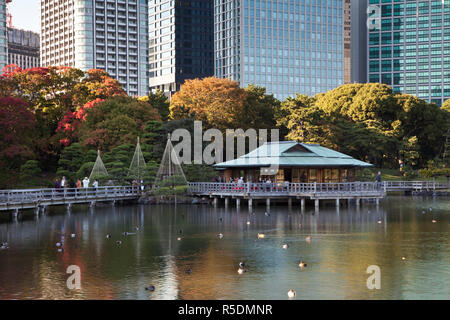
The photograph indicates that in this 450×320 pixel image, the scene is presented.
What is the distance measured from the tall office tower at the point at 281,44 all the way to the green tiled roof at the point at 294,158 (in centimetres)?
10511

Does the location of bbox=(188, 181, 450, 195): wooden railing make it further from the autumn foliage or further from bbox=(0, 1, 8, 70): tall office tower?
bbox=(0, 1, 8, 70): tall office tower

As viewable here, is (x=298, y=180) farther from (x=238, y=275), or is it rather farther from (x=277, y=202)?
(x=238, y=275)

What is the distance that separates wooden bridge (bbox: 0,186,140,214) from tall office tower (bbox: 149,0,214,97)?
116m

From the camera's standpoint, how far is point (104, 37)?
17725 centimetres

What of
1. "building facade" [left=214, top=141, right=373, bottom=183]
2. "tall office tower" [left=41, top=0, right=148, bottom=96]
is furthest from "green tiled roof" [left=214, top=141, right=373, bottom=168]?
"tall office tower" [left=41, top=0, right=148, bottom=96]

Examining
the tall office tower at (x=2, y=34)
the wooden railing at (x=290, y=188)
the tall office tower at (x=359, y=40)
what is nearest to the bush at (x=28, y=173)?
the wooden railing at (x=290, y=188)

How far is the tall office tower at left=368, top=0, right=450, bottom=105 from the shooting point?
17512 centimetres

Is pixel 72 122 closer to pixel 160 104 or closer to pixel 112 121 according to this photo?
pixel 112 121

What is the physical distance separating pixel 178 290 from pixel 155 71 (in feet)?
536

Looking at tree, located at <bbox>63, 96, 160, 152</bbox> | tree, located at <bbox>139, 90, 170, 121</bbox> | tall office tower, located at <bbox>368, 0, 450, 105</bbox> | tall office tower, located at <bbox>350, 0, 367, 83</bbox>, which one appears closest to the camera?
tree, located at <bbox>63, 96, 160, 152</bbox>

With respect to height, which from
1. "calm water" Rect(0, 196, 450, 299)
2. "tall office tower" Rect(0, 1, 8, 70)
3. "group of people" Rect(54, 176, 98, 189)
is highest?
"tall office tower" Rect(0, 1, 8, 70)

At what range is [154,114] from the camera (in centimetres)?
6612
